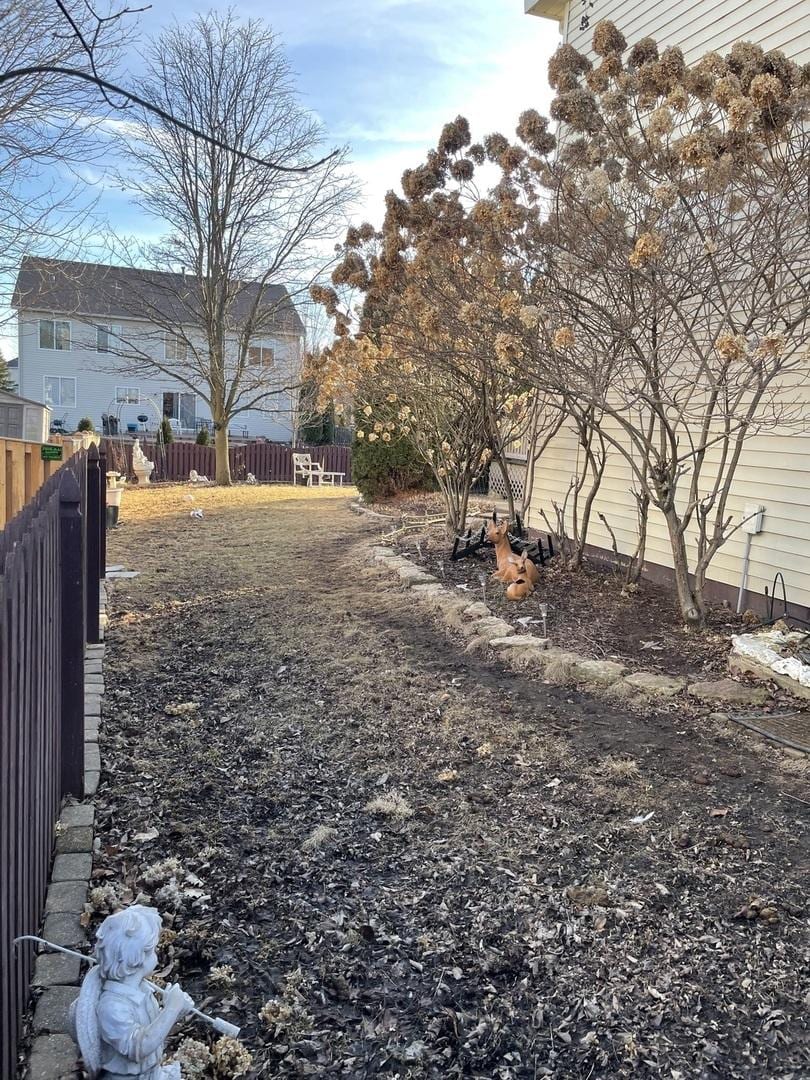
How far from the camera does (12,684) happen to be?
1779 millimetres

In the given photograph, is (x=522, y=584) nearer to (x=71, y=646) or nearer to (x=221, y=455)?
(x=71, y=646)

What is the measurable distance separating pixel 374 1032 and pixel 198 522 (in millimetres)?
10068

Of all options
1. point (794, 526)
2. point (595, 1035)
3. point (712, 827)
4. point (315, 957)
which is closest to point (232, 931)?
point (315, 957)

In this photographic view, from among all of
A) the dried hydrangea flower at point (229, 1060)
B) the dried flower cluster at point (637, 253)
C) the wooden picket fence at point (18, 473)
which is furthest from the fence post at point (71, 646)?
the wooden picket fence at point (18, 473)

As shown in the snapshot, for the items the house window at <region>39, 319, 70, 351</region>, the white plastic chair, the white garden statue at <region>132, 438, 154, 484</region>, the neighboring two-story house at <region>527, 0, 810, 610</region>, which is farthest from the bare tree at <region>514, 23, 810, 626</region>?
the house window at <region>39, 319, 70, 351</region>

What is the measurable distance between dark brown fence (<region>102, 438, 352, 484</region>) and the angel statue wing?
17.8 meters

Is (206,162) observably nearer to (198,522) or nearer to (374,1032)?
(198,522)

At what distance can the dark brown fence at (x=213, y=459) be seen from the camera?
2005 cm

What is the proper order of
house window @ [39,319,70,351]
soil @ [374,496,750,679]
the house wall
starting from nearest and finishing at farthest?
soil @ [374,496,750,679] < house window @ [39,319,70,351] < the house wall

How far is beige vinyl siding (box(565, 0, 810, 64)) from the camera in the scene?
18.0 ft

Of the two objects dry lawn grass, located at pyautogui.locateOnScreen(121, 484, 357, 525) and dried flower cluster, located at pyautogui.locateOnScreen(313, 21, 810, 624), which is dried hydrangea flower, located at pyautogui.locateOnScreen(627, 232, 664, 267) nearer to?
dried flower cluster, located at pyautogui.locateOnScreen(313, 21, 810, 624)

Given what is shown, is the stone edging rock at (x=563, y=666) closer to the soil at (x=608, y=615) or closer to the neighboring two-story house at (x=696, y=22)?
the soil at (x=608, y=615)

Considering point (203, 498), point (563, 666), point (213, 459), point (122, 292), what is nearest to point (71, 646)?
point (563, 666)

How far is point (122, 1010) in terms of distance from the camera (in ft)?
4.87
